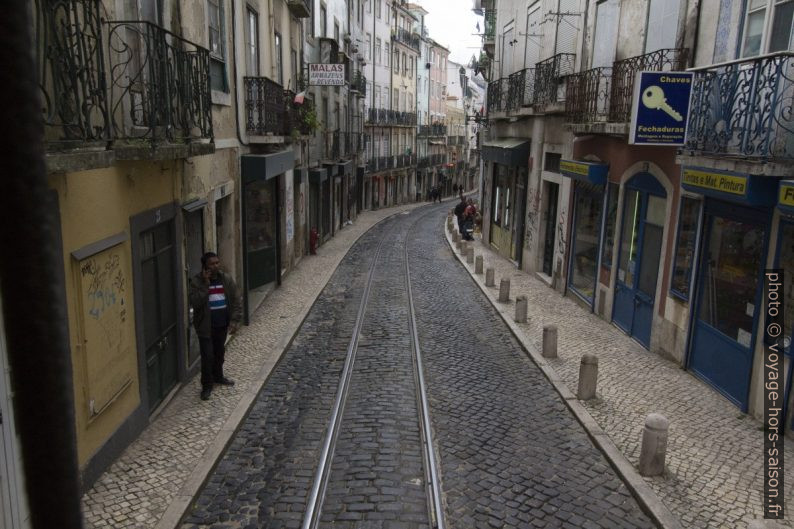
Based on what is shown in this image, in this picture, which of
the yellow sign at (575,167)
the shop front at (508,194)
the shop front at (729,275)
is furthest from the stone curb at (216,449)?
the shop front at (508,194)

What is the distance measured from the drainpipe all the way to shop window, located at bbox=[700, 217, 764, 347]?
845cm

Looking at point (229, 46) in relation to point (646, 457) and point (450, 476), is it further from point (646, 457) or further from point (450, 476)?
point (646, 457)

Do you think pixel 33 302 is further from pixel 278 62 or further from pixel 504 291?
pixel 278 62

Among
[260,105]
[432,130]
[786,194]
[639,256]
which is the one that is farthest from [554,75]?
[432,130]

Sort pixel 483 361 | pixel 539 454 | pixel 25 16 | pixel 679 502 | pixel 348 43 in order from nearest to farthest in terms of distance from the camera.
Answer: pixel 25 16
pixel 679 502
pixel 539 454
pixel 483 361
pixel 348 43

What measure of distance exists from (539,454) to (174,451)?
3.99 meters

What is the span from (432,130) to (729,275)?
55008 mm

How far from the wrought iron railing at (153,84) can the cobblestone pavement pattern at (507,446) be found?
4676 mm

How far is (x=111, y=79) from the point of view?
5.54m

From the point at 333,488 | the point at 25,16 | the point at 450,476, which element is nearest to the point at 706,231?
the point at 450,476

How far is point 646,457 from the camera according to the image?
6.32 metres

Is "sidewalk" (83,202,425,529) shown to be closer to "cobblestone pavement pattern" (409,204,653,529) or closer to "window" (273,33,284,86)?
"cobblestone pavement pattern" (409,204,653,529)

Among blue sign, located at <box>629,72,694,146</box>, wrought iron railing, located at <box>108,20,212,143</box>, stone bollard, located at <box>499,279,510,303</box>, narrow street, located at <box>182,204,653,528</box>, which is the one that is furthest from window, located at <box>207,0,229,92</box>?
stone bollard, located at <box>499,279,510,303</box>

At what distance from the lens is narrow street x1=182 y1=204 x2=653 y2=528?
5754 millimetres
